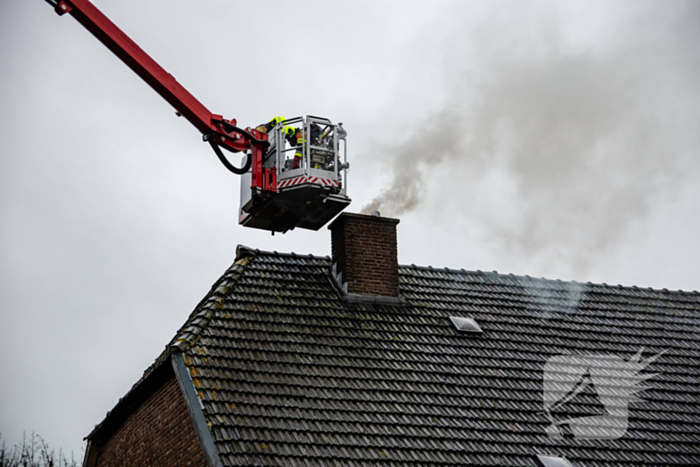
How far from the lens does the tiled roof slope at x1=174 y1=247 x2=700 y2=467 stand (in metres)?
9.38

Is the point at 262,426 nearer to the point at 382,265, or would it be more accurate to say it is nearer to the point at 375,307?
the point at 375,307

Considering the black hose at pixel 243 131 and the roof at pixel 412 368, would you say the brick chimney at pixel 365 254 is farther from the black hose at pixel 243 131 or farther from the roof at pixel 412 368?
the black hose at pixel 243 131

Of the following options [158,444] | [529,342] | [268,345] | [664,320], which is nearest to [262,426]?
[268,345]

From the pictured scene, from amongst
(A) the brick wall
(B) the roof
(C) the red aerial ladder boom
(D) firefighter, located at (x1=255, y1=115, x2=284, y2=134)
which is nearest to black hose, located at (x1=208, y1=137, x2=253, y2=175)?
(C) the red aerial ladder boom

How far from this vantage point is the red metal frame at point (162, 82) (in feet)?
40.0

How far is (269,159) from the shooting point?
13938 mm

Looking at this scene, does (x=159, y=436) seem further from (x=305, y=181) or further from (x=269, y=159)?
(x=269, y=159)

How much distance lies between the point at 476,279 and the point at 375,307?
273 cm

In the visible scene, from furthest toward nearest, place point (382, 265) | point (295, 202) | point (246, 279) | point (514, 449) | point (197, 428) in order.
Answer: point (295, 202)
point (382, 265)
point (246, 279)
point (514, 449)
point (197, 428)

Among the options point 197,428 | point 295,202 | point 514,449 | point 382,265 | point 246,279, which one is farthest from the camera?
point 295,202

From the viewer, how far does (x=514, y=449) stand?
10.0m

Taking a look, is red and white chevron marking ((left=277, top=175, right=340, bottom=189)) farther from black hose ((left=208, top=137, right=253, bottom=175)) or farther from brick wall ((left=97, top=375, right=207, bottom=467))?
brick wall ((left=97, top=375, right=207, bottom=467))

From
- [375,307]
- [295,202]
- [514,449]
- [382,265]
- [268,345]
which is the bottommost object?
[514,449]

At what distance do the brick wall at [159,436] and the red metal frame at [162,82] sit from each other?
179 inches
